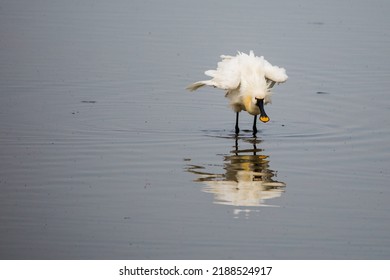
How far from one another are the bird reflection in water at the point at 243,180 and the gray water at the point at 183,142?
0.10 feet

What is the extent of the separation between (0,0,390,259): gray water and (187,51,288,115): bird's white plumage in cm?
45

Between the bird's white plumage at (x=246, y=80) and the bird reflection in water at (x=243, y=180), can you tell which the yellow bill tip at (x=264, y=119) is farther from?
the bird reflection in water at (x=243, y=180)

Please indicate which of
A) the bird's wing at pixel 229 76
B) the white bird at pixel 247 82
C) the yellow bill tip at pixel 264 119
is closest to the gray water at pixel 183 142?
the yellow bill tip at pixel 264 119

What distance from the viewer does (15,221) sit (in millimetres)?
11555

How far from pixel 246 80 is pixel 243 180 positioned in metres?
3.52

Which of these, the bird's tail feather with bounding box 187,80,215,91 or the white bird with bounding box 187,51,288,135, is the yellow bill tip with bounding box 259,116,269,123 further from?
the bird's tail feather with bounding box 187,80,215,91

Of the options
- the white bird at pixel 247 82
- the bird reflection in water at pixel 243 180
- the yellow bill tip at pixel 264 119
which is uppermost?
the white bird at pixel 247 82

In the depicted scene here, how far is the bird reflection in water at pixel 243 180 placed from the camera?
12.8 m

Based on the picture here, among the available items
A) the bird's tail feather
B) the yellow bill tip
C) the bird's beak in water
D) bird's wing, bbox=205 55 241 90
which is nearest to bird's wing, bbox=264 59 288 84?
bird's wing, bbox=205 55 241 90

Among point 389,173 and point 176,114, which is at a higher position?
point 176,114

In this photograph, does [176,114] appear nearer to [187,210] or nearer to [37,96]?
[37,96]
